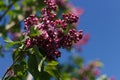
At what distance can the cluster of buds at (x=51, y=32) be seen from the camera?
2328 millimetres

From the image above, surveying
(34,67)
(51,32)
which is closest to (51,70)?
(34,67)

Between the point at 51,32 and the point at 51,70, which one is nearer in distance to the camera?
the point at 51,32

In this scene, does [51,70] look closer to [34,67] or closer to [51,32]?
[34,67]

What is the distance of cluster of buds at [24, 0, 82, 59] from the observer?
2328 mm

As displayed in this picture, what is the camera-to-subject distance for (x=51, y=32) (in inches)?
93.1

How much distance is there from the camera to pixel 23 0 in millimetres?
5992

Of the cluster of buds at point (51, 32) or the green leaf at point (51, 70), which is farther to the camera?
the green leaf at point (51, 70)

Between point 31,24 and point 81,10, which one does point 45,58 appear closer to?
point 31,24

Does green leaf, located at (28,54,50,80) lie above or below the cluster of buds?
below

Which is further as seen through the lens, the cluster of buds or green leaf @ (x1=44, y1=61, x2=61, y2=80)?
green leaf @ (x1=44, y1=61, x2=61, y2=80)

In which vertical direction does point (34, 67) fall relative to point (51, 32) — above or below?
below

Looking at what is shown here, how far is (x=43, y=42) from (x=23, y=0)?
373 cm

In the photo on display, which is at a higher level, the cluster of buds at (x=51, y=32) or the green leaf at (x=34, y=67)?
the cluster of buds at (x=51, y=32)

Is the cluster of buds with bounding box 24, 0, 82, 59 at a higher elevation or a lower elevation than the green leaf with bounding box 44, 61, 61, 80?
higher
